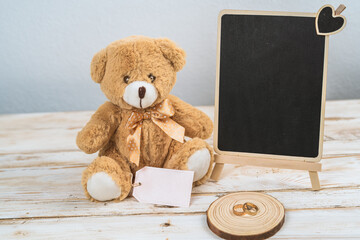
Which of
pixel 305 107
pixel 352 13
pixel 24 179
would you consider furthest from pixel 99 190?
pixel 352 13

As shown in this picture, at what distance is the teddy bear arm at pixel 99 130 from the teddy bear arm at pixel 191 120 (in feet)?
0.52

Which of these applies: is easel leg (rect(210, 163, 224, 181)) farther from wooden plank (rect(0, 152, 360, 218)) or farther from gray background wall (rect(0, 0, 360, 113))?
gray background wall (rect(0, 0, 360, 113))

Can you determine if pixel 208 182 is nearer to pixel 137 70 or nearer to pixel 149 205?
pixel 149 205

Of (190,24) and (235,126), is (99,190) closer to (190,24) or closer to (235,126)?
(235,126)

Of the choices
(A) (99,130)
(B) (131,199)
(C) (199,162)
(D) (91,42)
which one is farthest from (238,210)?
(D) (91,42)

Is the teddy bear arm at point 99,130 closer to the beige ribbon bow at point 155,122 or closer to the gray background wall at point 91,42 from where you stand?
the beige ribbon bow at point 155,122

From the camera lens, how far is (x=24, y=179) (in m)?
1.02

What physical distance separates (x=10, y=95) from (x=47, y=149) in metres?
0.65

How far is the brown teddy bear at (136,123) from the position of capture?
84 centimetres

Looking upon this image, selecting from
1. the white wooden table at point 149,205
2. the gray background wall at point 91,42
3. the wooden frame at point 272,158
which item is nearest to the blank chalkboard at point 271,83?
the wooden frame at point 272,158

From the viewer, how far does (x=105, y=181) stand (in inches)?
32.2

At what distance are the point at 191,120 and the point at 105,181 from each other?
28cm

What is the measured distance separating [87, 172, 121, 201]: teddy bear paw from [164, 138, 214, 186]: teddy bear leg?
0.50 feet

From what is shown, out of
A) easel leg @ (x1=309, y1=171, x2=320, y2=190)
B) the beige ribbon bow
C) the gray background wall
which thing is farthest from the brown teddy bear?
the gray background wall
